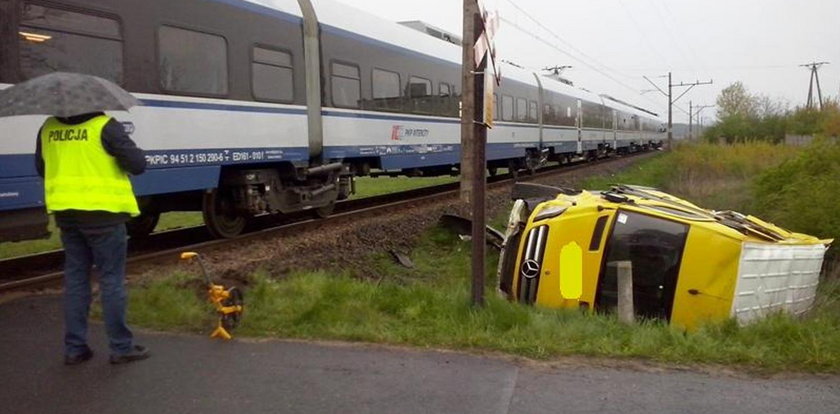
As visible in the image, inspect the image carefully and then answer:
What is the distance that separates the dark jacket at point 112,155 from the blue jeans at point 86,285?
75mm

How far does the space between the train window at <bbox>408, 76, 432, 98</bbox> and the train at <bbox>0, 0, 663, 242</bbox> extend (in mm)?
39

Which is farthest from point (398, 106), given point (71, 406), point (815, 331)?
point (71, 406)

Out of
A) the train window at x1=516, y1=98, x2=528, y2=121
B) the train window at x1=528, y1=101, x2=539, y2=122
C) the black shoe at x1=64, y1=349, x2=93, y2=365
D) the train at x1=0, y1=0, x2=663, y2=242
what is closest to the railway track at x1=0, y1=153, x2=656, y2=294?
the train at x1=0, y1=0, x2=663, y2=242

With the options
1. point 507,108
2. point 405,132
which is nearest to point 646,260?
point 405,132

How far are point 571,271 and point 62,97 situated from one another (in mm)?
4294

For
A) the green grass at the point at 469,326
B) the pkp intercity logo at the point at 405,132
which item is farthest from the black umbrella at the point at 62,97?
the pkp intercity logo at the point at 405,132

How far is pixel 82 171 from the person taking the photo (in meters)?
4.21

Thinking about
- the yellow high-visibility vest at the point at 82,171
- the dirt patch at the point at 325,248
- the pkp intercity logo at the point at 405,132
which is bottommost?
the dirt patch at the point at 325,248

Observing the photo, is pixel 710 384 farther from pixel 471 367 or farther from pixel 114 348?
pixel 114 348

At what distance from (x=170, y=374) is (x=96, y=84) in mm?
1761

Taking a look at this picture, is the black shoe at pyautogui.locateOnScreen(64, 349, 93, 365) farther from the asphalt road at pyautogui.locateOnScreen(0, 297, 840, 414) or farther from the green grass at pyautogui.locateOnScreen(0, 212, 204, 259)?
the green grass at pyautogui.locateOnScreen(0, 212, 204, 259)

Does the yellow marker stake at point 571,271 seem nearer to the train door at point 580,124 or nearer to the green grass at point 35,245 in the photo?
the green grass at point 35,245

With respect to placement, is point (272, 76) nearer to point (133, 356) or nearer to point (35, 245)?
point (35, 245)

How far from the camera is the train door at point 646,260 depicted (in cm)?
618
